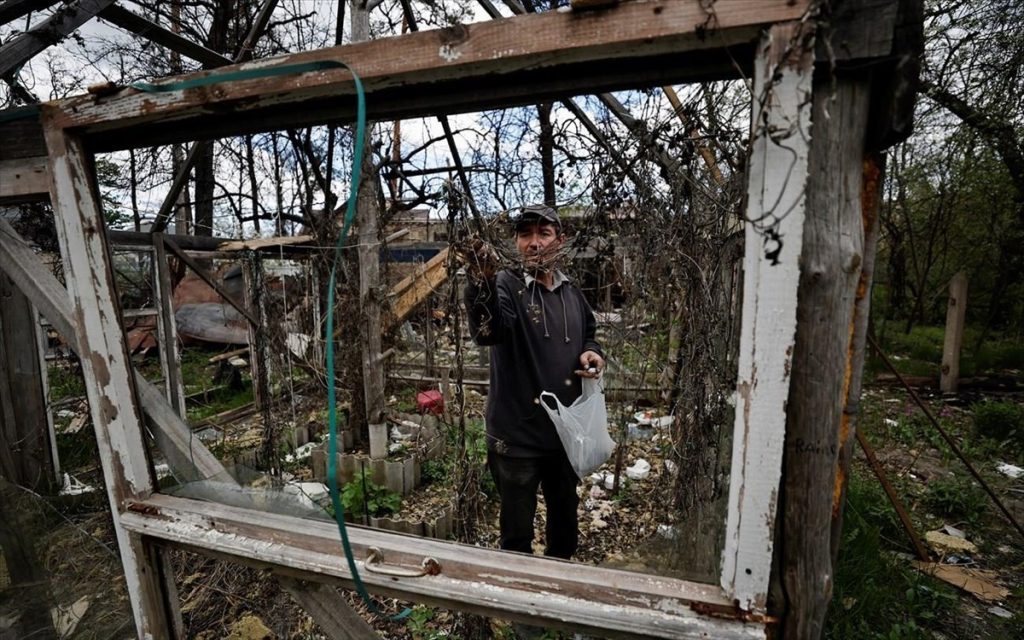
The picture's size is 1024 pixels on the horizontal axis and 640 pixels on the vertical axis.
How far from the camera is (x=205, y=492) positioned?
1.55 meters

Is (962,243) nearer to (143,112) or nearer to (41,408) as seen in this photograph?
(143,112)

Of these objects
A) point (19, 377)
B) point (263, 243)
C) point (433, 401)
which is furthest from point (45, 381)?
point (433, 401)

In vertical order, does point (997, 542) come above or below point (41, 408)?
below

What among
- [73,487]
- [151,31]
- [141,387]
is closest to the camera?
[141,387]

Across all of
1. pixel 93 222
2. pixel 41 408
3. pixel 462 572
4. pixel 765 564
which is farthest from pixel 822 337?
→ pixel 41 408

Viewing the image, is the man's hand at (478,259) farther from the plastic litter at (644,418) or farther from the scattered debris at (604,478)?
the plastic litter at (644,418)

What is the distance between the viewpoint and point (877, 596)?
7.82 feet

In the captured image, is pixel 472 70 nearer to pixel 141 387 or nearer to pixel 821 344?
pixel 821 344

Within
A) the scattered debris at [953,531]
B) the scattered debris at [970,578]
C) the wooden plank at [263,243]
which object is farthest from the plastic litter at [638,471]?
the wooden plank at [263,243]

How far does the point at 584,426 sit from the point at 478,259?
908 mm

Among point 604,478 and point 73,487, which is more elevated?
point 73,487

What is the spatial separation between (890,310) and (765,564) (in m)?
12.6

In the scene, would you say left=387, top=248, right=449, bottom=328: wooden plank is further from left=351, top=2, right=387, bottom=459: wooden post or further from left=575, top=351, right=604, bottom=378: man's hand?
left=575, top=351, right=604, bottom=378: man's hand

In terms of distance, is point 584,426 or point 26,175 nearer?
point 26,175
